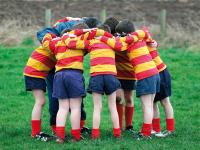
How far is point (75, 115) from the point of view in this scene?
9.34m

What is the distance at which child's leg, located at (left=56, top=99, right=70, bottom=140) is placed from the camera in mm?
9312

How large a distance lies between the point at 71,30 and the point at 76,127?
1458 mm

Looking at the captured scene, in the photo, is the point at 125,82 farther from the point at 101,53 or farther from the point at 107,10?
the point at 107,10

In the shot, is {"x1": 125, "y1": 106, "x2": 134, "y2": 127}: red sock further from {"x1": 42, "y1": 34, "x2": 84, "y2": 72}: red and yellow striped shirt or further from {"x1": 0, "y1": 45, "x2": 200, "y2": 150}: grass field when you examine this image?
{"x1": 42, "y1": 34, "x2": 84, "y2": 72}: red and yellow striped shirt

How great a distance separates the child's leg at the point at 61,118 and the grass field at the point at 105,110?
0.19 meters

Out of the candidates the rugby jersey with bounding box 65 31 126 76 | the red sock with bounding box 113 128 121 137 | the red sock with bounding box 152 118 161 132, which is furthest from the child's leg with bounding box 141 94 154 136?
the rugby jersey with bounding box 65 31 126 76

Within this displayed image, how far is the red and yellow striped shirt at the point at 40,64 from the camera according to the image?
9.72 metres

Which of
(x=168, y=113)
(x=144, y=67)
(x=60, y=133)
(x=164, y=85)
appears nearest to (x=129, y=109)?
(x=168, y=113)

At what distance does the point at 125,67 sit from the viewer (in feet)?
33.2

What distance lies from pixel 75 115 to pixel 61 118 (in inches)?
8.1

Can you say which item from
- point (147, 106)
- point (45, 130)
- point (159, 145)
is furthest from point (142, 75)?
point (45, 130)

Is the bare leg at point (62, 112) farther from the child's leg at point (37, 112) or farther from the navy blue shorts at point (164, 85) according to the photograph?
the navy blue shorts at point (164, 85)

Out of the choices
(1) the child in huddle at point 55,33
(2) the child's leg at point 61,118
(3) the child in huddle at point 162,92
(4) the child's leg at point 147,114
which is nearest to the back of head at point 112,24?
(1) the child in huddle at point 55,33

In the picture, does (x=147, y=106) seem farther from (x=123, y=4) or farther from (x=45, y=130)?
(x=123, y=4)
